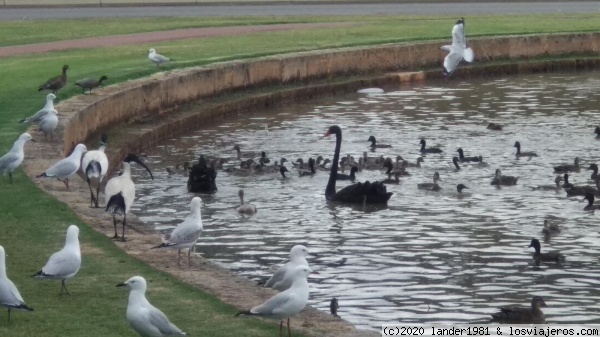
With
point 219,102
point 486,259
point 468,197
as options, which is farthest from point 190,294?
point 219,102

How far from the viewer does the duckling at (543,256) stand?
1554 centimetres

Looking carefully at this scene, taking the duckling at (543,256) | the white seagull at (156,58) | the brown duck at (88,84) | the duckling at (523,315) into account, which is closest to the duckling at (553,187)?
the duckling at (543,256)

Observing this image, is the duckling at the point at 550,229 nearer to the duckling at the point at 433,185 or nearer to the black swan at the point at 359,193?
the black swan at the point at 359,193

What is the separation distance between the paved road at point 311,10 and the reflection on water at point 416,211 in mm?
16241

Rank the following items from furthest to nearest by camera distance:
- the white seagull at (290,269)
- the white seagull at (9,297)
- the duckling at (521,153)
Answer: the duckling at (521,153) → the white seagull at (290,269) → the white seagull at (9,297)

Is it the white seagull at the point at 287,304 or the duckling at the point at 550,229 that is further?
the duckling at the point at 550,229

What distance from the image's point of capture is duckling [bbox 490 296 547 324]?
12.5 meters

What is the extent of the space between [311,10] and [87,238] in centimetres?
3560

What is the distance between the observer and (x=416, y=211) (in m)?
19.2

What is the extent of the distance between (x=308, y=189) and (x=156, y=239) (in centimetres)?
665

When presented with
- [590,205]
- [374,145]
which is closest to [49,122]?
[374,145]

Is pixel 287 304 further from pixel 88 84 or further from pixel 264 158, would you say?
pixel 88 84

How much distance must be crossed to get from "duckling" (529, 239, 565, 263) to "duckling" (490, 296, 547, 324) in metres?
2.70

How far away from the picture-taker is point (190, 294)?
1220 centimetres
